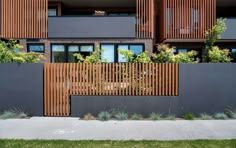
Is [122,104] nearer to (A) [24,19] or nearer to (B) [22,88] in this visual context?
(B) [22,88]

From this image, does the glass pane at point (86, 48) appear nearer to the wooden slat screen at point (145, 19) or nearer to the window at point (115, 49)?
the window at point (115, 49)

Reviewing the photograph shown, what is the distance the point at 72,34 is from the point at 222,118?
476 inches

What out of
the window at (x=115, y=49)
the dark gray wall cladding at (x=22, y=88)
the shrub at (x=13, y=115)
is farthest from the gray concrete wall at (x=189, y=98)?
the window at (x=115, y=49)

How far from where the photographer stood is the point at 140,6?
846 inches

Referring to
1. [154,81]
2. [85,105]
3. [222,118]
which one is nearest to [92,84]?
[85,105]

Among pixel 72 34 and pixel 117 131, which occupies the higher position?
pixel 72 34

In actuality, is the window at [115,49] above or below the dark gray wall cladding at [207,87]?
above

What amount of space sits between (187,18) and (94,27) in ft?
20.6

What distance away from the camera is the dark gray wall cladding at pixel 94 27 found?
20828 mm

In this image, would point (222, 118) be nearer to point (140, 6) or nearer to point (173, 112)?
point (173, 112)

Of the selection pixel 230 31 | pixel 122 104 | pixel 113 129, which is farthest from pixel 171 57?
pixel 230 31

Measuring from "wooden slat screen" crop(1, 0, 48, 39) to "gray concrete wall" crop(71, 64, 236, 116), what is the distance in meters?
10.6

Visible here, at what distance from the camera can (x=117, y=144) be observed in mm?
7793

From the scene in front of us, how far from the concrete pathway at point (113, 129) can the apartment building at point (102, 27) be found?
10.1m
